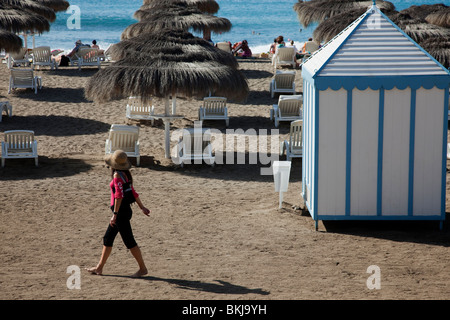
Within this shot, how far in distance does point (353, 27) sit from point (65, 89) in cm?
1218

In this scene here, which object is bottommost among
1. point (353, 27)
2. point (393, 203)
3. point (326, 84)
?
point (393, 203)

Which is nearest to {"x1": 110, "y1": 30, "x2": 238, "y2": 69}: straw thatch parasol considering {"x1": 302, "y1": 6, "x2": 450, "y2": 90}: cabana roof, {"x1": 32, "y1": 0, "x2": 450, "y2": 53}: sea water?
{"x1": 302, "y1": 6, "x2": 450, "y2": 90}: cabana roof

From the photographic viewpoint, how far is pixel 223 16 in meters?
67.7

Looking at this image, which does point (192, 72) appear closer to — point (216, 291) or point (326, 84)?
point (326, 84)

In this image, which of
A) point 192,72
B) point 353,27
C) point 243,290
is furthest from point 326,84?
point 192,72

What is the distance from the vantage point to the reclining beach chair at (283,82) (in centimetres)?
1792

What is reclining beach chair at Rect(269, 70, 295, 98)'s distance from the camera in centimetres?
1792

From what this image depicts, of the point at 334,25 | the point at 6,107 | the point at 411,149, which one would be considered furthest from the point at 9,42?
the point at 411,149

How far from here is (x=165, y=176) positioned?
1155 cm

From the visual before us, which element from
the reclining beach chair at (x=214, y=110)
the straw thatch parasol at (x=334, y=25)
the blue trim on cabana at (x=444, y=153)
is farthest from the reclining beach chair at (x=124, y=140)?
the straw thatch parasol at (x=334, y=25)

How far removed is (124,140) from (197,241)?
442cm

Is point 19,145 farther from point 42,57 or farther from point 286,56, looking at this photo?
point 286,56

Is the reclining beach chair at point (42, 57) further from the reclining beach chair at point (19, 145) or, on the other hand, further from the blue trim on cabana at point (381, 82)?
the blue trim on cabana at point (381, 82)
